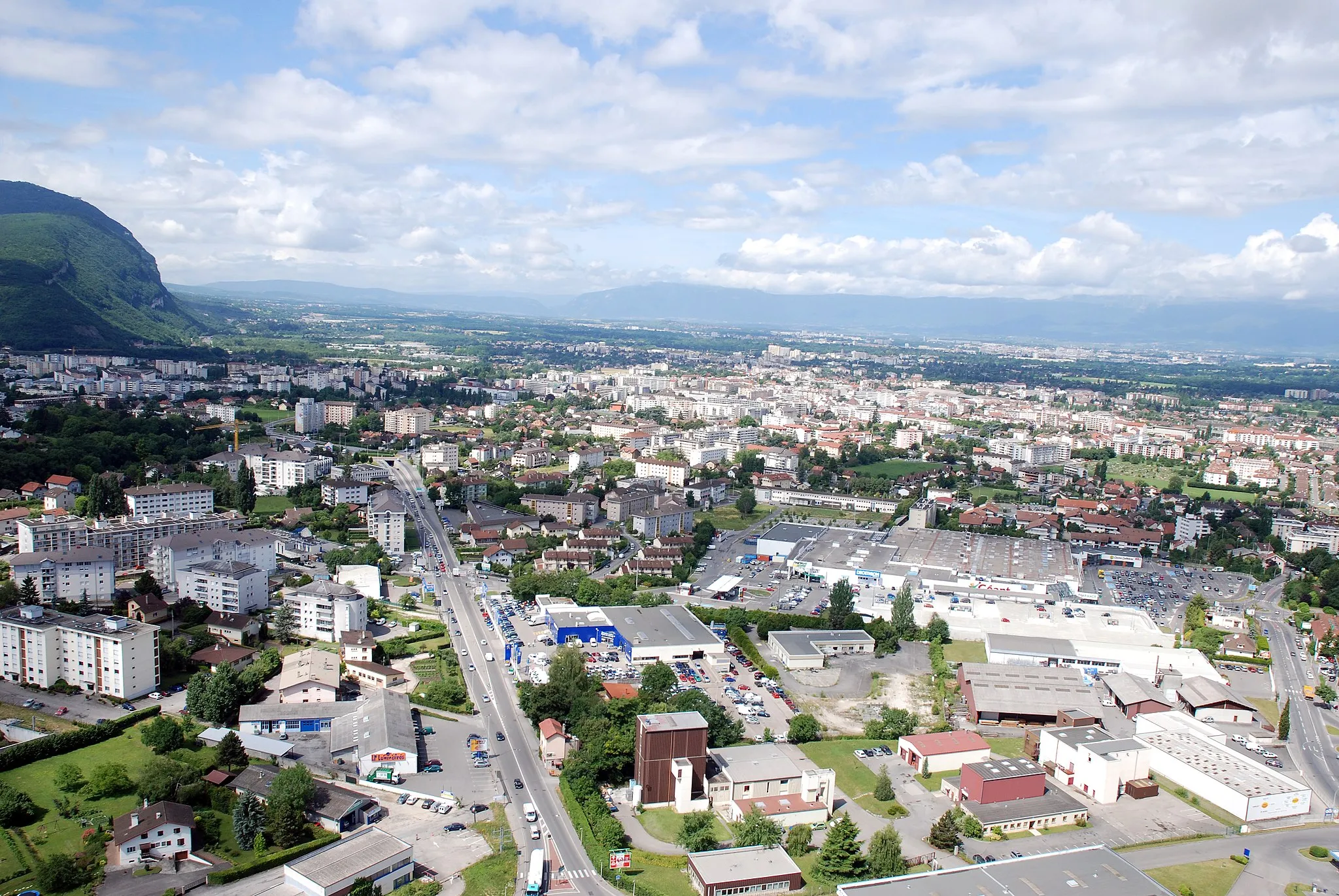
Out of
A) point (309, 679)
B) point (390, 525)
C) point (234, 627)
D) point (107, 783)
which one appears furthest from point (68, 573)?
point (107, 783)

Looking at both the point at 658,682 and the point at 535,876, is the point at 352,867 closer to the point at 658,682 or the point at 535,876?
the point at 535,876

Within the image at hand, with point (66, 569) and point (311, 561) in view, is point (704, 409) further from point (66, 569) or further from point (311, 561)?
point (66, 569)

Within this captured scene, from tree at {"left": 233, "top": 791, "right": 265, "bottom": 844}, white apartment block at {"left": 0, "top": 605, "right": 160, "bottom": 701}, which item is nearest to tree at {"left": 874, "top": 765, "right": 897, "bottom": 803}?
tree at {"left": 233, "top": 791, "right": 265, "bottom": 844}

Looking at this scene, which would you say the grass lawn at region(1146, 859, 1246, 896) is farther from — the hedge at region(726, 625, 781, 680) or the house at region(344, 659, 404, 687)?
the house at region(344, 659, 404, 687)

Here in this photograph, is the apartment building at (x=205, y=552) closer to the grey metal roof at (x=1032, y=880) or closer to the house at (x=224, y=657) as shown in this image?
the house at (x=224, y=657)

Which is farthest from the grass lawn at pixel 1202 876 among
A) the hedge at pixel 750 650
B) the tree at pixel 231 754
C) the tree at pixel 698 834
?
the tree at pixel 231 754

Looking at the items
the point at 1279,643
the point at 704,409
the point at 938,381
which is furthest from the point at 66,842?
the point at 938,381

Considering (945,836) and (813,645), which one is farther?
(813,645)

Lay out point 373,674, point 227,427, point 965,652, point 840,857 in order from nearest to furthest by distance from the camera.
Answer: point 840,857, point 373,674, point 965,652, point 227,427
